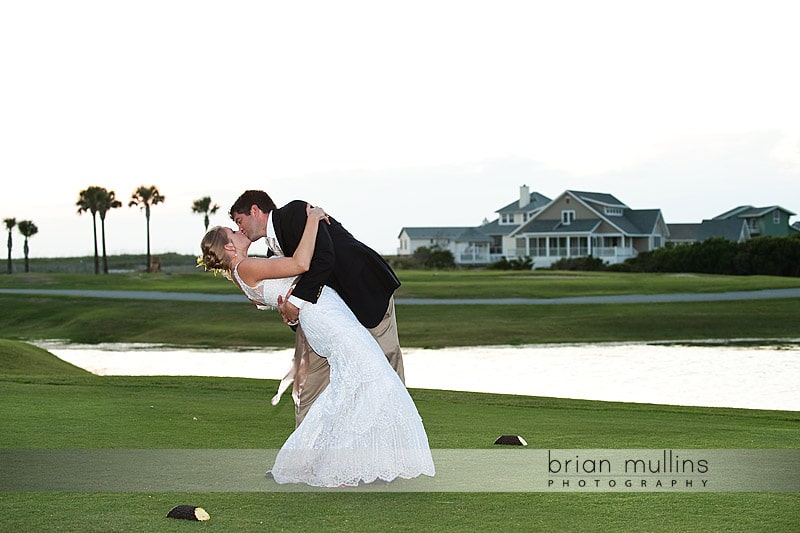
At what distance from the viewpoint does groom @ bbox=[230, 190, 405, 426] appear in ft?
23.5

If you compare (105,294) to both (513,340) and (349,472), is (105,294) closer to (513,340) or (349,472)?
(513,340)

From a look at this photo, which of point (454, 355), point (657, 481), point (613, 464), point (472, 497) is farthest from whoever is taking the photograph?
point (454, 355)

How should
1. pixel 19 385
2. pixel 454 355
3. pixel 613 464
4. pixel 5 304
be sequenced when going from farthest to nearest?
pixel 5 304, pixel 454 355, pixel 19 385, pixel 613 464

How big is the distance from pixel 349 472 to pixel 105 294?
148 feet

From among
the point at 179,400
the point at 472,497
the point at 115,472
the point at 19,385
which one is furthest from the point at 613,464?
the point at 19,385

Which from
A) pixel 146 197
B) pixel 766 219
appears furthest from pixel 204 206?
pixel 766 219

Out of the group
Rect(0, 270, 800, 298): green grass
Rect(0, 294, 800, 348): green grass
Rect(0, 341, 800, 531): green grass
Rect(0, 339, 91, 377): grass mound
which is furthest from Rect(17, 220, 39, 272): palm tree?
Rect(0, 341, 800, 531): green grass

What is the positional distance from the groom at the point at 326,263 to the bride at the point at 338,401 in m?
0.08

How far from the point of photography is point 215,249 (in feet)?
24.0

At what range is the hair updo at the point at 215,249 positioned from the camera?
288 inches

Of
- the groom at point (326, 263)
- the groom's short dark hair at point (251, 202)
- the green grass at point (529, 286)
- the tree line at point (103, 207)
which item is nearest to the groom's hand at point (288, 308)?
the groom at point (326, 263)

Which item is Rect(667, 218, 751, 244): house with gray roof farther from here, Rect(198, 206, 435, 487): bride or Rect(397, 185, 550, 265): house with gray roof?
Rect(198, 206, 435, 487): bride

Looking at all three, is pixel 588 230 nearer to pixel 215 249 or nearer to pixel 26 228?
pixel 26 228

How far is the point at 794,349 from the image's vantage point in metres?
30.4
